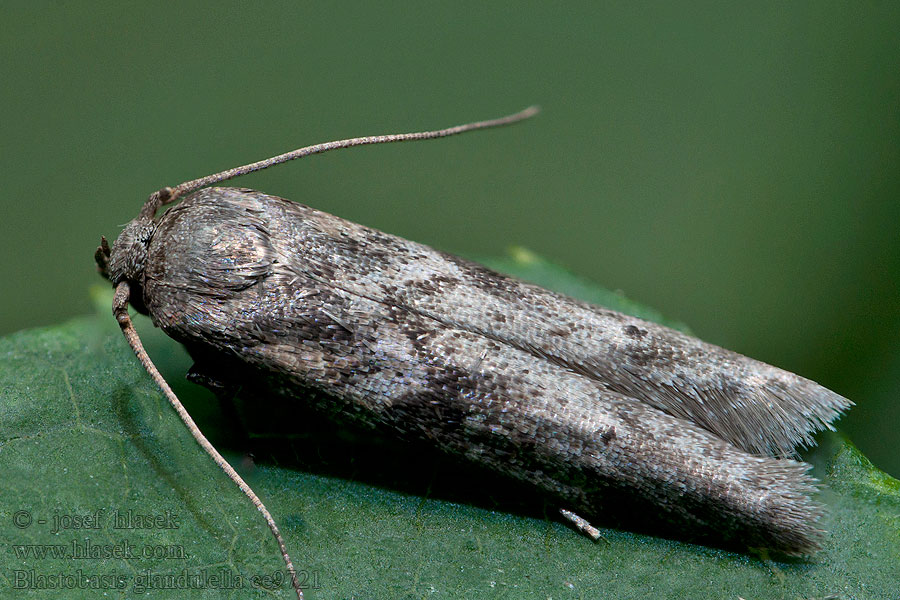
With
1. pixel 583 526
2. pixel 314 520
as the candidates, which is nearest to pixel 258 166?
pixel 314 520

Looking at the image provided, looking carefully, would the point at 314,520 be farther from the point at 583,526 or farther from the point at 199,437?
the point at 583,526

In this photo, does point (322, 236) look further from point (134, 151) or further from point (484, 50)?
point (484, 50)

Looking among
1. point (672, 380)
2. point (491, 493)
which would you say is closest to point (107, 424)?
point (491, 493)

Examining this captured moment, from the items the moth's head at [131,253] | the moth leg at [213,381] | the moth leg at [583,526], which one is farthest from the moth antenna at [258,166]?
the moth leg at [583,526]

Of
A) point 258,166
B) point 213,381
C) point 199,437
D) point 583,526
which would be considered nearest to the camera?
point 199,437

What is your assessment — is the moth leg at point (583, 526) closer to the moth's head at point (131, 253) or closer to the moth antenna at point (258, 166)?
the moth antenna at point (258, 166)

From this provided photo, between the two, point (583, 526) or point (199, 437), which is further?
point (583, 526)

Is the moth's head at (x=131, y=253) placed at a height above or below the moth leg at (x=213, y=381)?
above
